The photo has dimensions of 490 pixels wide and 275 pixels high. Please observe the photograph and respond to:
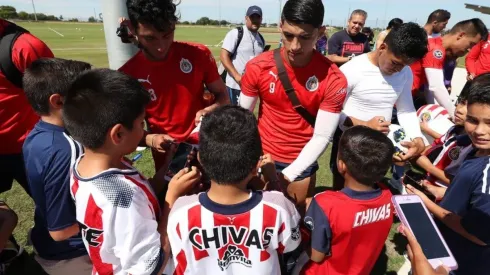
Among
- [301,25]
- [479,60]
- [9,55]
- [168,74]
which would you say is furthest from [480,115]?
[479,60]

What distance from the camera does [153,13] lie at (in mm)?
2209

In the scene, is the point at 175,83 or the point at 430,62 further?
the point at 430,62

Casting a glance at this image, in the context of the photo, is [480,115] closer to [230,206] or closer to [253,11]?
[230,206]

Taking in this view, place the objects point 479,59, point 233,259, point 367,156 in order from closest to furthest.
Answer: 1. point 233,259
2. point 367,156
3. point 479,59

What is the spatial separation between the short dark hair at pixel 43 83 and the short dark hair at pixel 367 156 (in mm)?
1937

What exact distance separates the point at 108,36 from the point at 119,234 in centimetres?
389

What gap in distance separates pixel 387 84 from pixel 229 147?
2125mm

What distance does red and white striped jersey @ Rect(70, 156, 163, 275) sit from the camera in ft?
5.05

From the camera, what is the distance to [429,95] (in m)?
4.71

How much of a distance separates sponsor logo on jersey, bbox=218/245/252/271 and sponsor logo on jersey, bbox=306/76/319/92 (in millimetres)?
1409

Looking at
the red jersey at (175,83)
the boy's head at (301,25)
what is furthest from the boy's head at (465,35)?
the red jersey at (175,83)

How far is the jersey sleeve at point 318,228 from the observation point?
190cm

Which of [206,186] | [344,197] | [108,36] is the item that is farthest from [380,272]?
[108,36]

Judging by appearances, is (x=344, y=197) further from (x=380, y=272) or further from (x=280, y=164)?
(x=380, y=272)
